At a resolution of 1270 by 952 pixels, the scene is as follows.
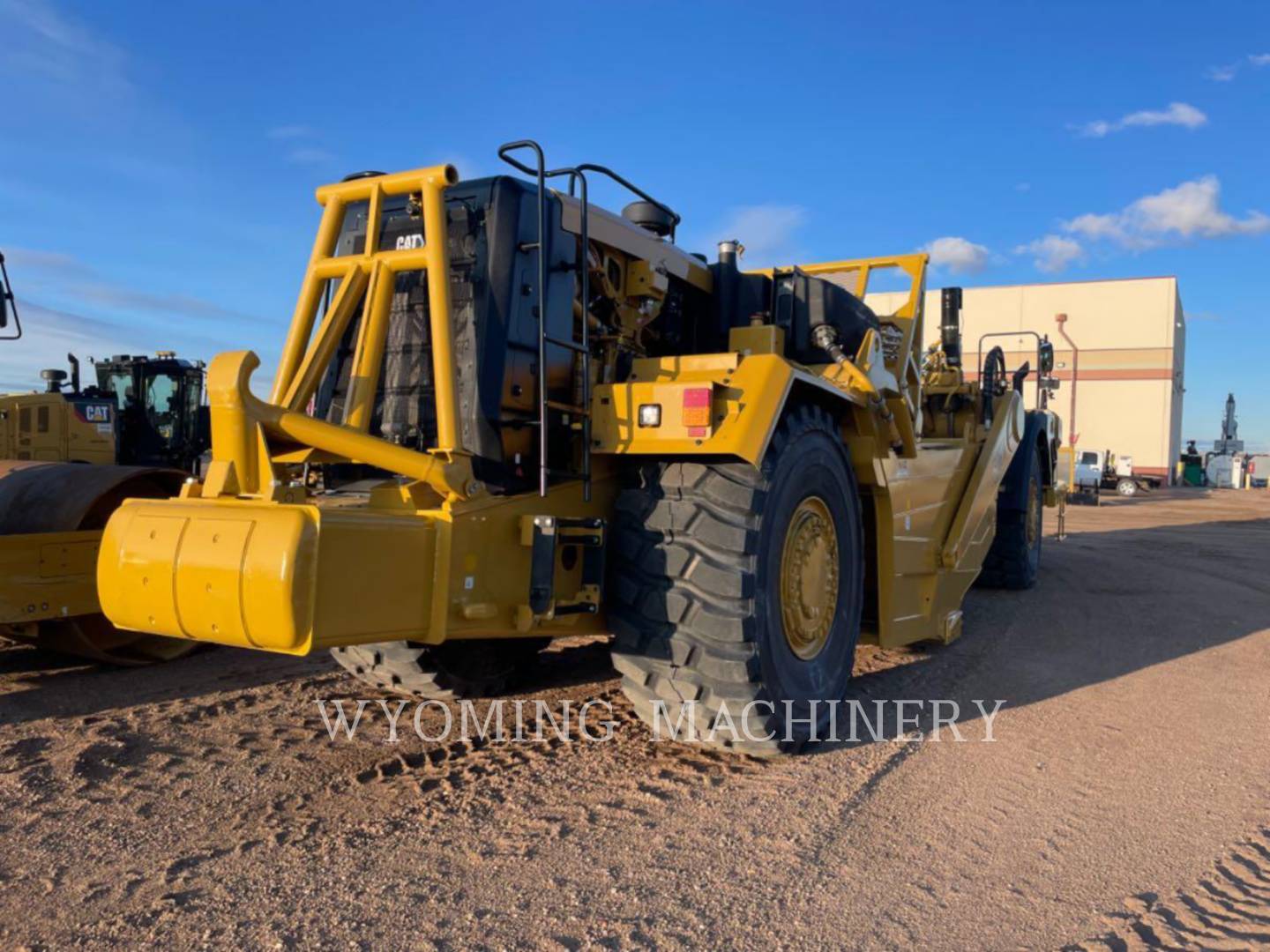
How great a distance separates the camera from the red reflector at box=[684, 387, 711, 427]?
3734mm

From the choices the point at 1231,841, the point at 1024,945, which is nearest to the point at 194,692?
the point at 1024,945

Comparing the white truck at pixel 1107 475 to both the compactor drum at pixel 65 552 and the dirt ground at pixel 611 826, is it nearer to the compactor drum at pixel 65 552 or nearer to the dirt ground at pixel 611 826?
the dirt ground at pixel 611 826

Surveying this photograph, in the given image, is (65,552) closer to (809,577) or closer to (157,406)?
(809,577)

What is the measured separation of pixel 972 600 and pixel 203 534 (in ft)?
23.5

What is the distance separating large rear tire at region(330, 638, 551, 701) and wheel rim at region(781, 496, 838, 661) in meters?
1.53

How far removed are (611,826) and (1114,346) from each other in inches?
1842

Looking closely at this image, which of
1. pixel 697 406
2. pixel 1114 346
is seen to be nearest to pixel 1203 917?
pixel 697 406

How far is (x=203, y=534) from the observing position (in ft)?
10.1

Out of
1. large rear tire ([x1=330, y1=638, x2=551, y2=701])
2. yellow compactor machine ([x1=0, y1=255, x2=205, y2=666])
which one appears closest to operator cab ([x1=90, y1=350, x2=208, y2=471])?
yellow compactor machine ([x1=0, y1=255, x2=205, y2=666])

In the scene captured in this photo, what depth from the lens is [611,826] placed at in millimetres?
3379

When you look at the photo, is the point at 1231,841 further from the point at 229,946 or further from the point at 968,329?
the point at 968,329

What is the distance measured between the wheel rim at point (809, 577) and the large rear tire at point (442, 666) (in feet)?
5.03

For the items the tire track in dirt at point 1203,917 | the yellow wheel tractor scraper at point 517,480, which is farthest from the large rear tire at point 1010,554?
the tire track in dirt at point 1203,917

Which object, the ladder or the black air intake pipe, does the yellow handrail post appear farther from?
the black air intake pipe
